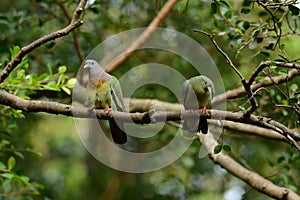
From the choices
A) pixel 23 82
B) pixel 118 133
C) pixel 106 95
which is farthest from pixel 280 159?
pixel 23 82

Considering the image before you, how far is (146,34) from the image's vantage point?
4969 mm

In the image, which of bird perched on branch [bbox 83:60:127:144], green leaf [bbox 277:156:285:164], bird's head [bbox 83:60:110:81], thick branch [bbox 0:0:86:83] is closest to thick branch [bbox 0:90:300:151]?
thick branch [bbox 0:0:86:83]

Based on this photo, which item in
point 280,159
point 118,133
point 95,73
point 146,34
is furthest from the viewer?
point 146,34

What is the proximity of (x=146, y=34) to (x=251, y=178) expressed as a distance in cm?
186

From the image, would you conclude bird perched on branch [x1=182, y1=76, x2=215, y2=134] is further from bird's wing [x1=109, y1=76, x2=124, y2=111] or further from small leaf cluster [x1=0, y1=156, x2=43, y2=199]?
small leaf cluster [x1=0, y1=156, x2=43, y2=199]

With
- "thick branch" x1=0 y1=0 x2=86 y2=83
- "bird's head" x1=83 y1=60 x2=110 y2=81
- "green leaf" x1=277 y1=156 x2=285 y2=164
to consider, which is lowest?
"green leaf" x1=277 y1=156 x2=285 y2=164

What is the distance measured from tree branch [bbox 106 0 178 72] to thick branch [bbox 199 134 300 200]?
1224 millimetres

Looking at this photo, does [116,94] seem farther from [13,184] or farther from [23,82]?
[13,184]

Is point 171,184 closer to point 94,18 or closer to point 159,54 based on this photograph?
point 159,54

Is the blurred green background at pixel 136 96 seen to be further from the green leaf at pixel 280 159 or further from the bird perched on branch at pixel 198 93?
the bird perched on branch at pixel 198 93

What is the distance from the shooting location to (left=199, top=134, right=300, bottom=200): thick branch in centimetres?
350

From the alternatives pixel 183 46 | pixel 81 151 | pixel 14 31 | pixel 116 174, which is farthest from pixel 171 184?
pixel 14 31

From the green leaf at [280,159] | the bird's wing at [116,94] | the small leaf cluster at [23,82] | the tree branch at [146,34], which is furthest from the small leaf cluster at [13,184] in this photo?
the green leaf at [280,159]

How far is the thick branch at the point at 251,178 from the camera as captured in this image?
138 inches
